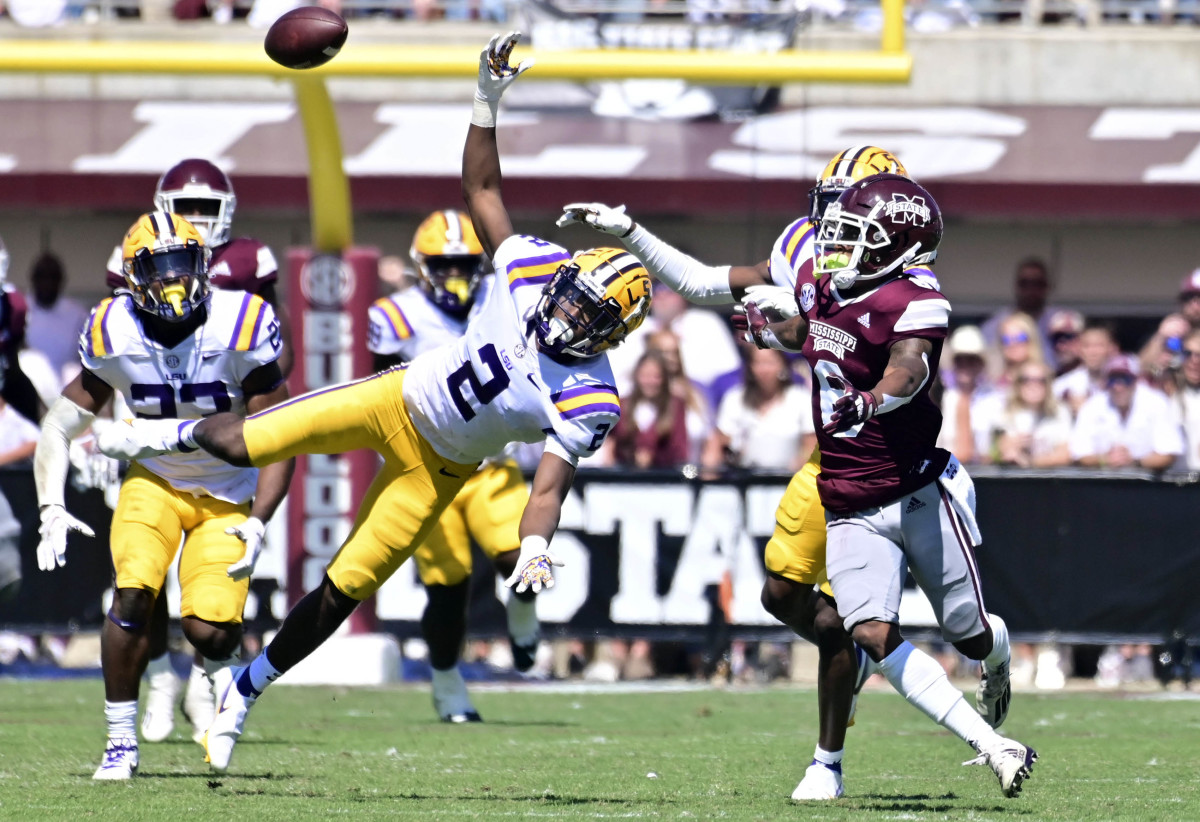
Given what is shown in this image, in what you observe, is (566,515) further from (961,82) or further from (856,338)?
(961,82)

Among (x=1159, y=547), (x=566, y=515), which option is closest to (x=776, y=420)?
(x=566, y=515)

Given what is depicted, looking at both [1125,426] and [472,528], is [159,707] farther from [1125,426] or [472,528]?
[1125,426]

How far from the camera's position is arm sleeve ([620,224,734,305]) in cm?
579

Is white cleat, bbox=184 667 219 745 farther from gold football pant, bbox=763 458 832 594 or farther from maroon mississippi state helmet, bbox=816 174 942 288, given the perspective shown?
maroon mississippi state helmet, bbox=816 174 942 288

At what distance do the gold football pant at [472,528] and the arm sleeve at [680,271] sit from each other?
2105 millimetres

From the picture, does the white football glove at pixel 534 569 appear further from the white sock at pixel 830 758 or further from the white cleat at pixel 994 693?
the white cleat at pixel 994 693

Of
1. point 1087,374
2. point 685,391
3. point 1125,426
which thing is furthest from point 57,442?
point 1087,374

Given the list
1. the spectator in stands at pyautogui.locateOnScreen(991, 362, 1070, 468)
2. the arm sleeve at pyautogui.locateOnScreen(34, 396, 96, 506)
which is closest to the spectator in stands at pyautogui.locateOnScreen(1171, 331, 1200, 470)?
the spectator in stands at pyautogui.locateOnScreen(991, 362, 1070, 468)

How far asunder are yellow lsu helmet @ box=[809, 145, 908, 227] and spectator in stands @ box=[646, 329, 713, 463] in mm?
4049

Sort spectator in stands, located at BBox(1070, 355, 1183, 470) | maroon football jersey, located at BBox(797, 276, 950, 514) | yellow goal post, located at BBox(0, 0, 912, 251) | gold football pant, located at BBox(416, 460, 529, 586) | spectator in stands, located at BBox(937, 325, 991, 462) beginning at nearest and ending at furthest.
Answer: maroon football jersey, located at BBox(797, 276, 950, 514) < gold football pant, located at BBox(416, 460, 529, 586) < yellow goal post, located at BBox(0, 0, 912, 251) < spectator in stands, located at BBox(1070, 355, 1183, 470) < spectator in stands, located at BBox(937, 325, 991, 462)

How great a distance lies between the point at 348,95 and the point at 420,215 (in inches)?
40.3

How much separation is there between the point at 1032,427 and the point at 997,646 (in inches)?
176

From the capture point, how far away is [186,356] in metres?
5.96

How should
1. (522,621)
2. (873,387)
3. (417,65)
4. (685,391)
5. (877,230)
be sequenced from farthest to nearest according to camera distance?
(685,391) < (417,65) < (522,621) < (873,387) < (877,230)
